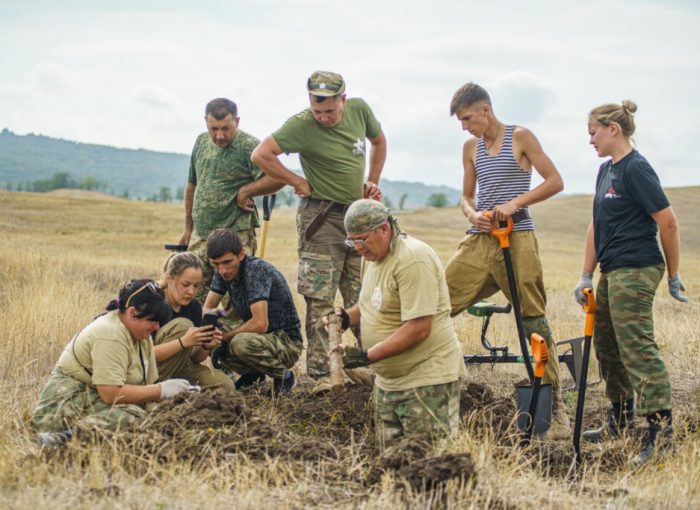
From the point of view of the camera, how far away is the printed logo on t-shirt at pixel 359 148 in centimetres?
610

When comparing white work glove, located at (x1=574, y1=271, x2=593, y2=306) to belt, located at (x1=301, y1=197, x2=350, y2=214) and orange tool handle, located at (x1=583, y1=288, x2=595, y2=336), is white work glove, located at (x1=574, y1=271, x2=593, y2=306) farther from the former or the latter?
belt, located at (x1=301, y1=197, x2=350, y2=214)

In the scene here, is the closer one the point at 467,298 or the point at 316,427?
the point at 316,427

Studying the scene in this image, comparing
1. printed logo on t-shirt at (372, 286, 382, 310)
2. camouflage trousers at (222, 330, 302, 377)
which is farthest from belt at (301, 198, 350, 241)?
printed logo on t-shirt at (372, 286, 382, 310)

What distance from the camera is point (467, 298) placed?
572cm

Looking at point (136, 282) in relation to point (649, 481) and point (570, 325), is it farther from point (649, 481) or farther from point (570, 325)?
point (570, 325)

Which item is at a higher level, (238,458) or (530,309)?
(530,309)

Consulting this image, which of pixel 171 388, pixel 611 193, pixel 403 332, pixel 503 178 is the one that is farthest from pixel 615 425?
pixel 171 388

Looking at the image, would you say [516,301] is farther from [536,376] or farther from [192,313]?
[192,313]

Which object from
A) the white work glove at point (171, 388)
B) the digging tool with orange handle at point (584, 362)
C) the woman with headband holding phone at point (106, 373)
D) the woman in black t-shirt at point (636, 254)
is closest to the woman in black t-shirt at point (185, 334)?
the white work glove at point (171, 388)

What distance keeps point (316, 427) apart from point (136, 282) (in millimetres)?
1571

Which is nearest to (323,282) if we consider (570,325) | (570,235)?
(570,325)

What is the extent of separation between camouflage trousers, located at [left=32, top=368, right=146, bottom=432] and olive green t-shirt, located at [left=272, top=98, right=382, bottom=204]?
2292 millimetres

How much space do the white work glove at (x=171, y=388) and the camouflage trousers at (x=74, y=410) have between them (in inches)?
6.8

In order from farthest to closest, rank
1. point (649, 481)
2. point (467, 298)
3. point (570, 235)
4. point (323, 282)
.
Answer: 1. point (570, 235)
2. point (323, 282)
3. point (467, 298)
4. point (649, 481)
